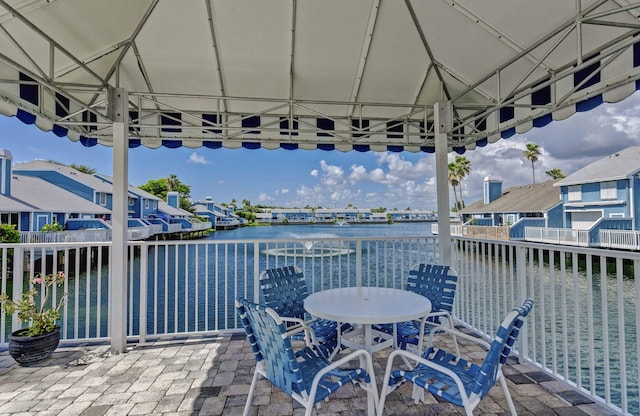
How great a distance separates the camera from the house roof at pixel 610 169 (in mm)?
12133

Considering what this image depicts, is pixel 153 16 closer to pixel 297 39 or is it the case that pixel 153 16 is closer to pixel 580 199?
Result: pixel 297 39

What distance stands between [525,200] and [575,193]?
11.2 feet

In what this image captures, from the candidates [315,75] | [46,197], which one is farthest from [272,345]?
[46,197]

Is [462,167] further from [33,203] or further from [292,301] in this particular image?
[33,203]

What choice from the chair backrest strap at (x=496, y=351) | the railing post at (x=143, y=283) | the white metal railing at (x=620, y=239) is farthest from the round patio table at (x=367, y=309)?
the white metal railing at (x=620, y=239)

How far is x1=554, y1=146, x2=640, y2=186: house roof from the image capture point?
478 inches

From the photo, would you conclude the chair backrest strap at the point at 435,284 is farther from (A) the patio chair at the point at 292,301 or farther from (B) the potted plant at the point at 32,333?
(B) the potted plant at the point at 32,333

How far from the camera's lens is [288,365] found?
1.67m

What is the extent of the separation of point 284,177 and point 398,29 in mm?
29823

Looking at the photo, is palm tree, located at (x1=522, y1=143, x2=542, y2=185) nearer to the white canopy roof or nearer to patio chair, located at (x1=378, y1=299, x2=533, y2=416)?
the white canopy roof

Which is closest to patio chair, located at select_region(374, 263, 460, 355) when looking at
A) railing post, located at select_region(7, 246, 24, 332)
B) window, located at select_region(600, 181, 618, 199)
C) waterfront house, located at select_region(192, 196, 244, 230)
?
railing post, located at select_region(7, 246, 24, 332)

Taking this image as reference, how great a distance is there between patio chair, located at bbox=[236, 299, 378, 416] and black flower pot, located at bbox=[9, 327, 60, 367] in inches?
103

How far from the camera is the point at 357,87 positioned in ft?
14.9

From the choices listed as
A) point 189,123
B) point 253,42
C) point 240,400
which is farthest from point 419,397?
point 189,123
